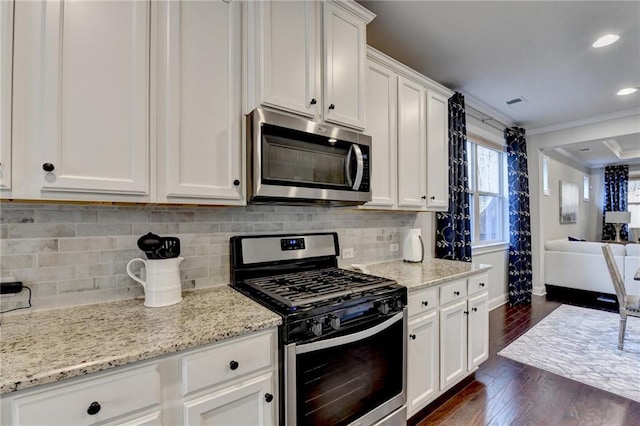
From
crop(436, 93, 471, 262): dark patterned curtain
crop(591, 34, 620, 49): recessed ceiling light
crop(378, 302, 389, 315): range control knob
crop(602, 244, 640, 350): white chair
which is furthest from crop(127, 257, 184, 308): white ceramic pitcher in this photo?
crop(602, 244, 640, 350): white chair

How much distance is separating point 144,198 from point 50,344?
1.92 feet

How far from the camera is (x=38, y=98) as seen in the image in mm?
1076

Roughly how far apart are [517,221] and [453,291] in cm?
316

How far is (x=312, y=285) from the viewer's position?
5.33 ft

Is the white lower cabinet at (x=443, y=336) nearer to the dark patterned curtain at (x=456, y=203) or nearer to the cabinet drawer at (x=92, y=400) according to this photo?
the dark patterned curtain at (x=456, y=203)

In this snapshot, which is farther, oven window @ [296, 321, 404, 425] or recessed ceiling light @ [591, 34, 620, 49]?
recessed ceiling light @ [591, 34, 620, 49]

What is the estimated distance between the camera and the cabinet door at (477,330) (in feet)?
7.59

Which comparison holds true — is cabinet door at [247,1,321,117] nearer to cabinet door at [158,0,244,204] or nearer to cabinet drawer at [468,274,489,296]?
cabinet door at [158,0,244,204]

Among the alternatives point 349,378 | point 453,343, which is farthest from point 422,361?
point 349,378

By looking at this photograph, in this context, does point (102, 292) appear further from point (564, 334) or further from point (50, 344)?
point (564, 334)

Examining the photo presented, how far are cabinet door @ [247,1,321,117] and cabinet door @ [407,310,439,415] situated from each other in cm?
145

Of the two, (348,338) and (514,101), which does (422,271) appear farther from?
(514,101)

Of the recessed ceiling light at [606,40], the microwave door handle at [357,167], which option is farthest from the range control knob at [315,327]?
the recessed ceiling light at [606,40]

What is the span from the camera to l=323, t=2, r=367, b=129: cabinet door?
178 cm
